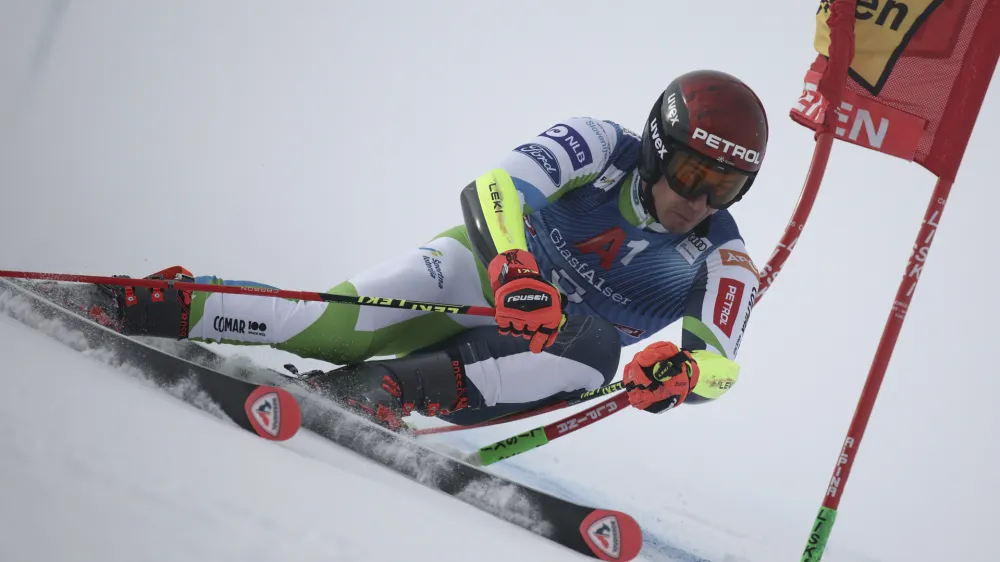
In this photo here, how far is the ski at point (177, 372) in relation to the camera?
2.14 m

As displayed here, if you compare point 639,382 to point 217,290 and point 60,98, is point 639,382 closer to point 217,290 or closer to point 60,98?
point 217,290

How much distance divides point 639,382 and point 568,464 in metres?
1.82

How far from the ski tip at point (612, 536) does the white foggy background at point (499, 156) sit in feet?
4.53

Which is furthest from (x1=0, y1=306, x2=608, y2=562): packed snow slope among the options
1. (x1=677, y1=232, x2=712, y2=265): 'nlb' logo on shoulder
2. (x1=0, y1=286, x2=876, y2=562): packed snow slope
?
(x1=677, y1=232, x2=712, y2=265): 'nlb' logo on shoulder

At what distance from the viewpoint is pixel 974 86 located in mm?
3314

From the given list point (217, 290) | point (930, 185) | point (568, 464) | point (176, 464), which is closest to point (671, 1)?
point (930, 185)

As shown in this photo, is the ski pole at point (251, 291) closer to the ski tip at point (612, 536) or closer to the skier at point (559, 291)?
the skier at point (559, 291)

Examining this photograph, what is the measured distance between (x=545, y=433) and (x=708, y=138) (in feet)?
3.92

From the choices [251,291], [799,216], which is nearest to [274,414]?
[251,291]

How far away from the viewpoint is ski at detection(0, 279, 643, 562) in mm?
2264

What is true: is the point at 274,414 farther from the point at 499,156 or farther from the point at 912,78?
the point at 499,156

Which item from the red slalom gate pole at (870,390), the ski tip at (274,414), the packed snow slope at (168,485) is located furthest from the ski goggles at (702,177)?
the ski tip at (274,414)

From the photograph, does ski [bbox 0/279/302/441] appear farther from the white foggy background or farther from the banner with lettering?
the banner with lettering

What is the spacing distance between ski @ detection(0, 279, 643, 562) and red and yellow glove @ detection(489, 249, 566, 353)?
0.45m
